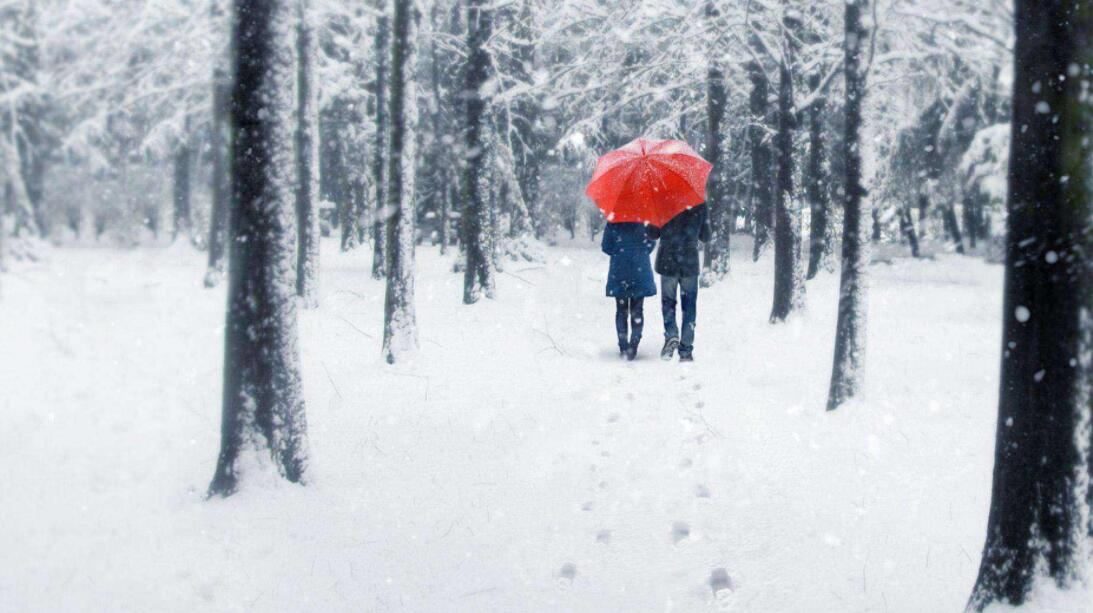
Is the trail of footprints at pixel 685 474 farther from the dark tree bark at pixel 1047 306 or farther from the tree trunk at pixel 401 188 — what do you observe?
the tree trunk at pixel 401 188

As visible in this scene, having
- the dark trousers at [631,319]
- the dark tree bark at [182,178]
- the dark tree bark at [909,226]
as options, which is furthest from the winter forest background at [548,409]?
the dark tree bark at [909,226]

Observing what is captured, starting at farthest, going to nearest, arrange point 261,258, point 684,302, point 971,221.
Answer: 1. point 971,221
2. point 684,302
3. point 261,258

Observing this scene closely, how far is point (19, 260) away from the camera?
8758mm

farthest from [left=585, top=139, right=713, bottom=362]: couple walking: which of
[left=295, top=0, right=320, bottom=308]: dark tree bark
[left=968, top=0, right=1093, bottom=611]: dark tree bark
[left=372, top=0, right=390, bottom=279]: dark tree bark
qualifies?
[left=295, top=0, right=320, bottom=308]: dark tree bark

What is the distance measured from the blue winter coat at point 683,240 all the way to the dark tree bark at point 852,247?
2536mm

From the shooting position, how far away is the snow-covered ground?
478 cm

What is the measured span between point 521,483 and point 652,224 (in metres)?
4.63

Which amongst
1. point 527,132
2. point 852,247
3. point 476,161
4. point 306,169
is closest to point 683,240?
point 852,247

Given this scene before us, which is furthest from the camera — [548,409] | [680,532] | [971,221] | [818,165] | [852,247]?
[971,221]

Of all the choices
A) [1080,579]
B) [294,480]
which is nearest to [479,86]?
[294,480]

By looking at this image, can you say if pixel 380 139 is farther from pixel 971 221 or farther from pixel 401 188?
pixel 971 221

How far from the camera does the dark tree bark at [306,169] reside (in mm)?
15578

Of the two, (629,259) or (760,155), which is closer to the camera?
(629,259)

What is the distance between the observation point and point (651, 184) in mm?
9508
